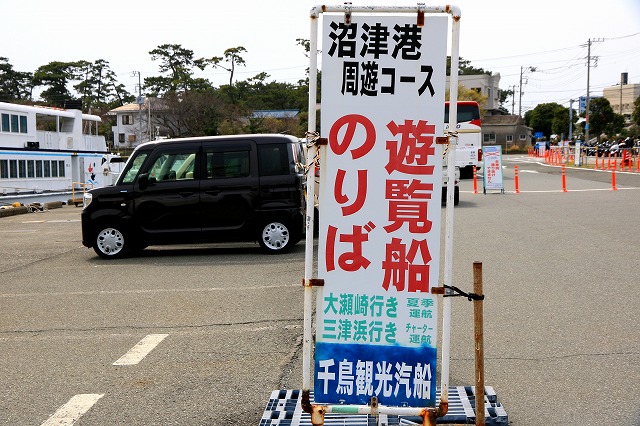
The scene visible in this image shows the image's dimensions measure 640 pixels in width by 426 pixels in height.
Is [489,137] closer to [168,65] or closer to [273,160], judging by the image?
[168,65]

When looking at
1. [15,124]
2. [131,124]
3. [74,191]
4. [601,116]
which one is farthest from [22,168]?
[601,116]

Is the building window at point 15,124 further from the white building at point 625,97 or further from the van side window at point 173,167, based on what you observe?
the white building at point 625,97

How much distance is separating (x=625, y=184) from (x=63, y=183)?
23719 mm

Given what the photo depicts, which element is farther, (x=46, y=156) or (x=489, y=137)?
(x=489, y=137)

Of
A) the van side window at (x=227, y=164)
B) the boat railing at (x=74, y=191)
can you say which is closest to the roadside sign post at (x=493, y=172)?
the van side window at (x=227, y=164)

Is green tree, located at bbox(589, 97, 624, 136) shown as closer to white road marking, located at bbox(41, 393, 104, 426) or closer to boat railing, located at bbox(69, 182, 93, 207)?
boat railing, located at bbox(69, 182, 93, 207)

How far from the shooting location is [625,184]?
27359 mm

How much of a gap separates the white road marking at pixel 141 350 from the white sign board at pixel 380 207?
261 centimetres

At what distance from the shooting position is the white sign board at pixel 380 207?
3.95m

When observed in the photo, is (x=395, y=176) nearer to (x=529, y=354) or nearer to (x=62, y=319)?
(x=529, y=354)

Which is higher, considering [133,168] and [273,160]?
[273,160]

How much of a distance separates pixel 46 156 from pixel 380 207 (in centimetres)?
3014

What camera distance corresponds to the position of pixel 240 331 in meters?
7.07

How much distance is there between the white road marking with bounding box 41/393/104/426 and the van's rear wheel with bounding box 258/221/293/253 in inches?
277
